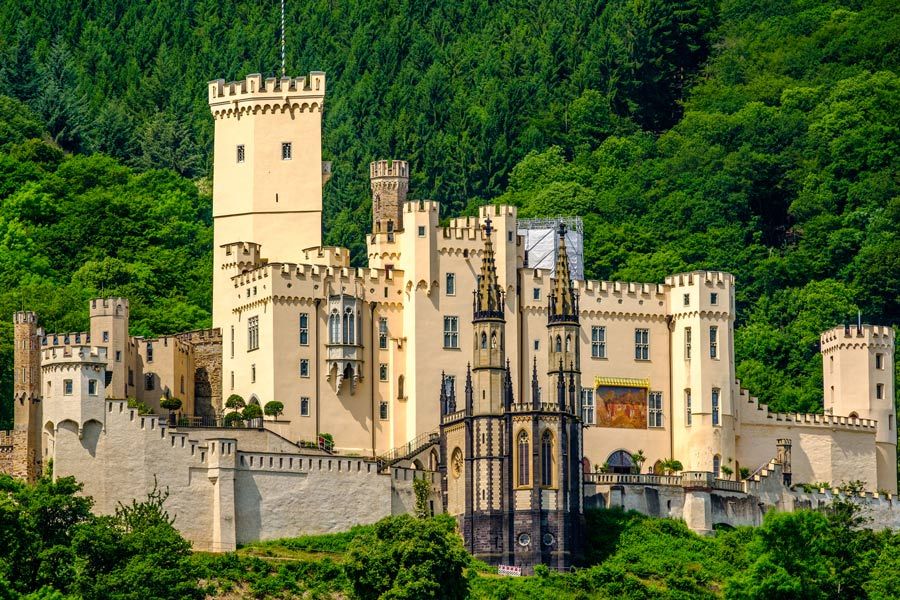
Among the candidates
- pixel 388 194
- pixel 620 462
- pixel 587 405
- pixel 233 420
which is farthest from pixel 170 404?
pixel 620 462

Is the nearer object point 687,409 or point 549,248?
point 687,409

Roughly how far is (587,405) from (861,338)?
13279 mm

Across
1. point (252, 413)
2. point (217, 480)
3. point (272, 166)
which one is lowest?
point (217, 480)

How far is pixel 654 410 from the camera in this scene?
110250mm

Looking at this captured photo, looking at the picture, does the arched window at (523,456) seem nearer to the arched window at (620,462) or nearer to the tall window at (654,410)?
the arched window at (620,462)

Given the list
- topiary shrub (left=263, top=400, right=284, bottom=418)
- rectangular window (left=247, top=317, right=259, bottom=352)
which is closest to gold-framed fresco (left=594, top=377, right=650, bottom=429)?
topiary shrub (left=263, top=400, right=284, bottom=418)

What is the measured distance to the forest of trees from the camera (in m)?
132

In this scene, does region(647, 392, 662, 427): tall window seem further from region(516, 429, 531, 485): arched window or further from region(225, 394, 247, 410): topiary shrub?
region(225, 394, 247, 410): topiary shrub

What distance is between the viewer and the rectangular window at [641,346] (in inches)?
4363

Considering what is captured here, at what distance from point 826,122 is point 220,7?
48.3m

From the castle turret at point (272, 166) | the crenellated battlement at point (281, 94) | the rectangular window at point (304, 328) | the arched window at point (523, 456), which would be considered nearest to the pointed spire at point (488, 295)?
the arched window at point (523, 456)

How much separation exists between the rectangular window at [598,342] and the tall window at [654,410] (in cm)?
262

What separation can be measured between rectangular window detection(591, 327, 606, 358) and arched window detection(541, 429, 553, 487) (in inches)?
441

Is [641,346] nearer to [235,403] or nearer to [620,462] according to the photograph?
[620,462]
